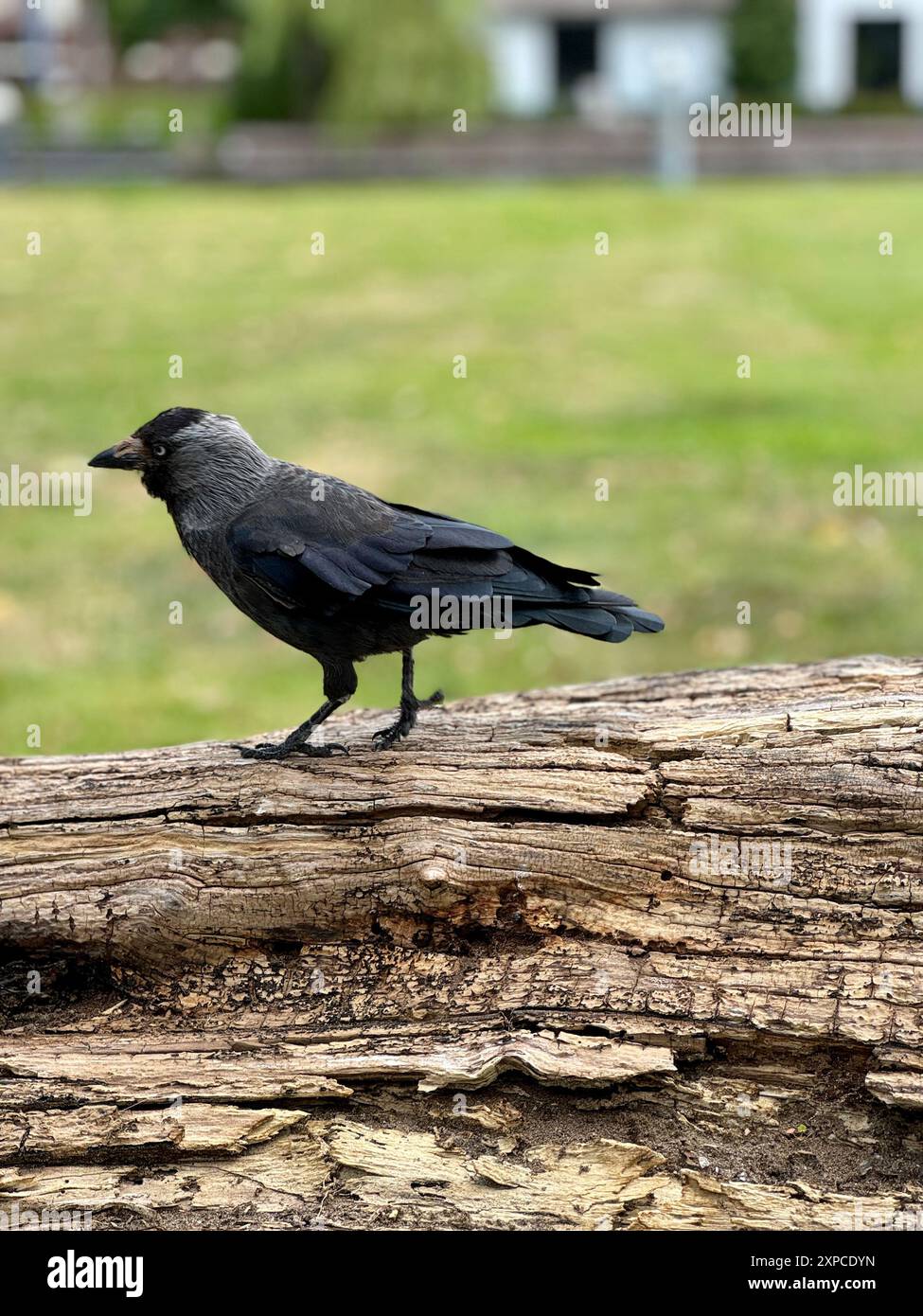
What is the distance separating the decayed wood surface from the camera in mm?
4285

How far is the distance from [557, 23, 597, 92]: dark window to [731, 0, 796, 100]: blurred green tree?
7600mm

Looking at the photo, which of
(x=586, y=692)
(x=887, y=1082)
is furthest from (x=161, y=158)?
(x=887, y=1082)

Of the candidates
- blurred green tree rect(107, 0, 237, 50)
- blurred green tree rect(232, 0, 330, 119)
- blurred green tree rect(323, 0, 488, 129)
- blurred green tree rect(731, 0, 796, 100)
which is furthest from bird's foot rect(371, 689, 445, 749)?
blurred green tree rect(107, 0, 237, 50)

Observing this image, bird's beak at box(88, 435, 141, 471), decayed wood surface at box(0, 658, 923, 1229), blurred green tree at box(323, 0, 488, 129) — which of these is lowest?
decayed wood surface at box(0, 658, 923, 1229)

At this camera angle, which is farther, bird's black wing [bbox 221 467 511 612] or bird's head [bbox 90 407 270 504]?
bird's head [bbox 90 407 270 504]

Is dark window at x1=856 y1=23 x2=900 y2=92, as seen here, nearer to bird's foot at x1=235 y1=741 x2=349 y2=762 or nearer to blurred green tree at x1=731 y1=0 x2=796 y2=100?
blurred green tree at x1=731 y1=0 x2=796 y2=100

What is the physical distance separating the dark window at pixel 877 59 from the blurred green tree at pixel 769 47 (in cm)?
302

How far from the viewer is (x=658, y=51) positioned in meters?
48.9

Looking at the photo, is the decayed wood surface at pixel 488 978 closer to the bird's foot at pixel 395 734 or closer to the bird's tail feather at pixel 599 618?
the bird's foot at pixel 395 734

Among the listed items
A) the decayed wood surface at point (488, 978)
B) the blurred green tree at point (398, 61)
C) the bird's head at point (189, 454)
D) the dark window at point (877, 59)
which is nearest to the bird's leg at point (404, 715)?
the decayed wood surface at point (488, 978)

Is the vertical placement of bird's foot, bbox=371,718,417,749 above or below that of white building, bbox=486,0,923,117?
below

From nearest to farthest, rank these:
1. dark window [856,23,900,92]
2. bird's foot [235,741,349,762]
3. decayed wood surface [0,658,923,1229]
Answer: decayed wood surface [0,658,923,1229], bird's foot [235,741,349,762], dark window [856,23,900,92]

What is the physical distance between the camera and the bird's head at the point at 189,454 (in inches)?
203

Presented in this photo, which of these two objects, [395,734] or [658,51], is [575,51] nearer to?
[658,51]
